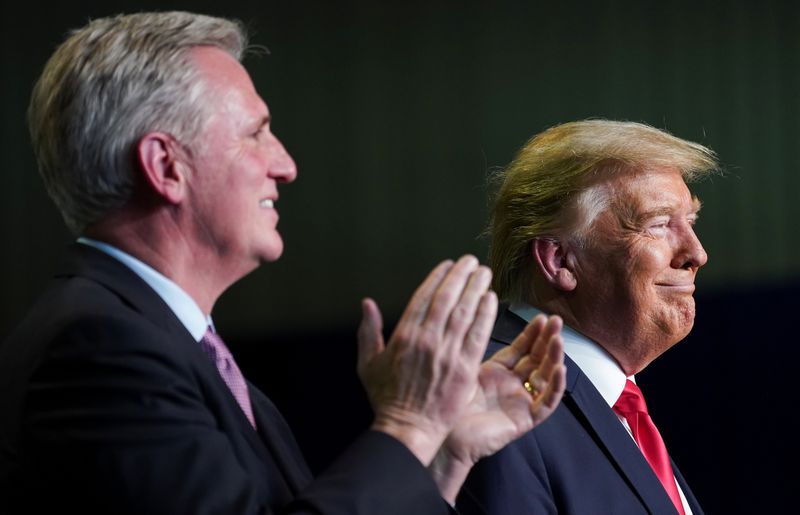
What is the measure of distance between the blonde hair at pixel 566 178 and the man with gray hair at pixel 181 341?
0.74 m

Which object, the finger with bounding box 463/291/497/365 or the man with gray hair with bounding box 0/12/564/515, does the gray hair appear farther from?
the finger with bounding box 463/291/497/365

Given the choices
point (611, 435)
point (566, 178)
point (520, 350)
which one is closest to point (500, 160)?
point (566, 178)

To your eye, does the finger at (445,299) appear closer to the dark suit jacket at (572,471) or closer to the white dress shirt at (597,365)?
the dark suit jacket at (572,471)

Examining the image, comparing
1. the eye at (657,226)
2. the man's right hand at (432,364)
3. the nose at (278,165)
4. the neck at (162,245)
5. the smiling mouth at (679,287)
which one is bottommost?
the smiling mouth at (679,287)

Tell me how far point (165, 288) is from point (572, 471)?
0.87 meters

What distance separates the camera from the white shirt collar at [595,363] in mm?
2297

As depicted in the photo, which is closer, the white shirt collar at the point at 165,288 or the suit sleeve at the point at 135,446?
the suit sleeve at the point at 135,446

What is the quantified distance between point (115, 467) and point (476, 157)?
315cm

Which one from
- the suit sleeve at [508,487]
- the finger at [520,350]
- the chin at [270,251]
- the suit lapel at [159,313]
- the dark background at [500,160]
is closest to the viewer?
the suit lapel at [159,313]

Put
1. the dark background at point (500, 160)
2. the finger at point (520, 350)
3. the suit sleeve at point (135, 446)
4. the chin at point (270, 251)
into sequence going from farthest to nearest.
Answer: the dark background at point (500, 160), the finger at point (520, 350), the chin at point (270, 251), the suit sleeve at point (135, 446)

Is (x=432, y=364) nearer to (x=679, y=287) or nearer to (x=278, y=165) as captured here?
(x=278, y=165)

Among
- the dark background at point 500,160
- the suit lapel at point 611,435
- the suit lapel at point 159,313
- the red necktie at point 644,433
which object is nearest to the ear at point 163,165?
the suit lapel at point 159,313

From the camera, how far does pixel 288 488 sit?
1484 millimetres

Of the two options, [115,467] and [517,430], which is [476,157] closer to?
[517,430]
